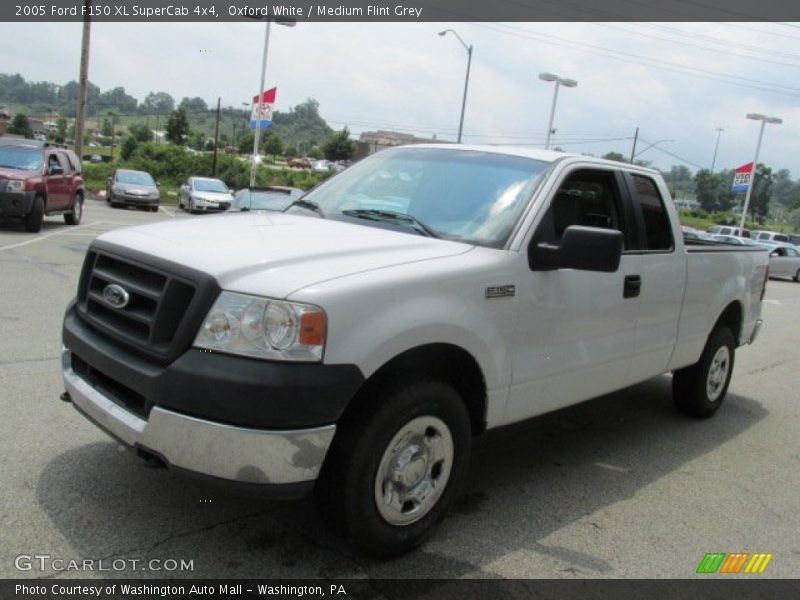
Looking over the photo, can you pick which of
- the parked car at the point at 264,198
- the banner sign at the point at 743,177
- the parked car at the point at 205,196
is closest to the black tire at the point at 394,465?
the parked car at the point at 264,198

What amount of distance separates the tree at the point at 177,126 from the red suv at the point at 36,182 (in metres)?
51.8

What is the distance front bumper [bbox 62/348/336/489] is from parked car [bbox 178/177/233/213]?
2148 cm

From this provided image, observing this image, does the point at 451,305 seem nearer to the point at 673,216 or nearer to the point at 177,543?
the point at 177,543

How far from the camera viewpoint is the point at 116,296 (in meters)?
3.16

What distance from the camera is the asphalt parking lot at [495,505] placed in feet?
10.3

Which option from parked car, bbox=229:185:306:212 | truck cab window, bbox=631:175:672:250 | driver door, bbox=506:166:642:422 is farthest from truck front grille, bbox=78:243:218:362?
parked car, bbox=229:185:306:212

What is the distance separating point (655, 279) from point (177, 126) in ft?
218

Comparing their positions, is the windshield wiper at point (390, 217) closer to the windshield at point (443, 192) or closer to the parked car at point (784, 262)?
the windshield at point (443, 192)

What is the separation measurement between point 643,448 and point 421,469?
2.51m

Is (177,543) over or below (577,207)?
below

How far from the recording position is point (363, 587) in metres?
2.96

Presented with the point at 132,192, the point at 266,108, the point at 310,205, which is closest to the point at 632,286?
the point at 310,205

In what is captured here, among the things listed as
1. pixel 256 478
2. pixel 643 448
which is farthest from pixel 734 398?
pixel 256 478

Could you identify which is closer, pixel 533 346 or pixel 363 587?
pixel 363 587
